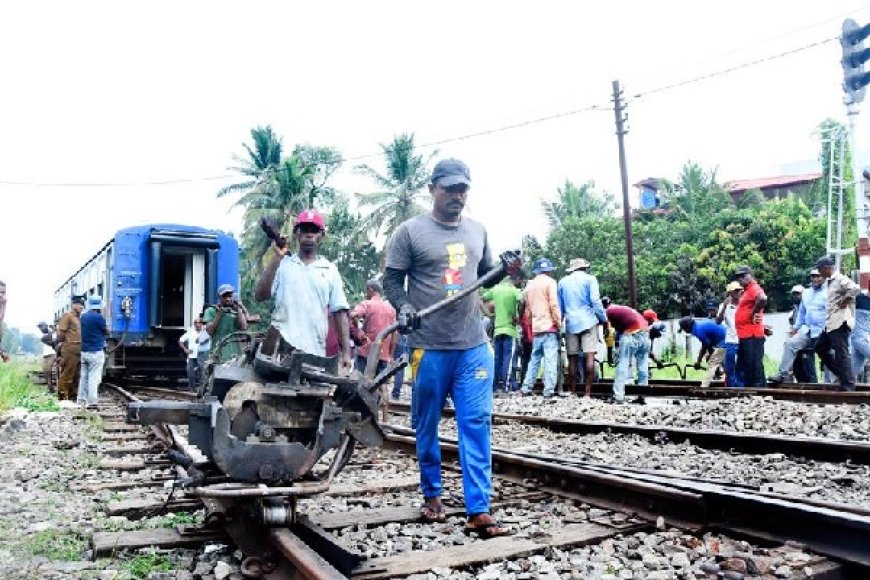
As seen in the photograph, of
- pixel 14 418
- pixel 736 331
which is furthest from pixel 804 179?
pixel 14 418

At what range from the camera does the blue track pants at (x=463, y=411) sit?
3.73 meters

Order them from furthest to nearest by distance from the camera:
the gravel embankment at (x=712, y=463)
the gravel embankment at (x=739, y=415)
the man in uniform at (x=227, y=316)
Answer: the man in uniform at (x=227, y=316) < the gravel embankment at (x=739, y=415) < the gravel embankment at (x=712, y=463)

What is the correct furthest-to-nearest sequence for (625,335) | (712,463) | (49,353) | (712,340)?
1. (49,353)
2. (712,340)
3. (625,335)
4. (712,463)

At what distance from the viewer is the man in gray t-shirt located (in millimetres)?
3787

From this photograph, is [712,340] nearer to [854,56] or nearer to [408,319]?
[854,56]

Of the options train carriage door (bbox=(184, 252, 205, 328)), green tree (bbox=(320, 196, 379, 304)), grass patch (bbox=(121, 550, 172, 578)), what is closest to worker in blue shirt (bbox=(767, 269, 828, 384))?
grass patch (bbox=(121, 550, 172, 578))

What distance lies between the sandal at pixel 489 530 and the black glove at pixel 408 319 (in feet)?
3.17

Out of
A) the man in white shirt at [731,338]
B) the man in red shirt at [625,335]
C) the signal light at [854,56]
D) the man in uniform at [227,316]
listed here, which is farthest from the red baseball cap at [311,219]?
the signal light at [854,56]

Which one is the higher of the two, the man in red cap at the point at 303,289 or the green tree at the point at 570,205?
the green tree at the point at 570,205

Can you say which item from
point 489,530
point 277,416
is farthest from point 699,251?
point 277,416

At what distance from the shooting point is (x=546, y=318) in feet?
35.6

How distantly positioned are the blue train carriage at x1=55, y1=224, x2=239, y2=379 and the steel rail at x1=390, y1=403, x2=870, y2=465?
9751 millimetres

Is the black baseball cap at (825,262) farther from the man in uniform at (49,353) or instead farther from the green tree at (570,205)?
the green tree at (570,205)

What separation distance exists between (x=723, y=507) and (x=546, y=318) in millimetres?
7286
